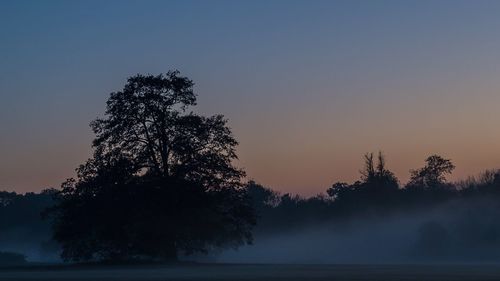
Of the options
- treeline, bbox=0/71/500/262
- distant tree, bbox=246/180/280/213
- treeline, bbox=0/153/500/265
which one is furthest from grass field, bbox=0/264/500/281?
distant tree, bbox=246/180/280/213

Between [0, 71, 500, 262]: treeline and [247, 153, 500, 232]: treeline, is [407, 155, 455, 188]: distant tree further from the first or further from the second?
[0, 71, 500, 262]: treeline

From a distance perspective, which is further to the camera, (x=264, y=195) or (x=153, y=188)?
(x=264, y=195)

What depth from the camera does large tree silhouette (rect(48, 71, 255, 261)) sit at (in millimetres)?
64250

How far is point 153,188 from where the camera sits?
6525cm

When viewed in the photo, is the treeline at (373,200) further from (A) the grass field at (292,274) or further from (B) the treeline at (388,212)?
(A) the grass field at (292,274)

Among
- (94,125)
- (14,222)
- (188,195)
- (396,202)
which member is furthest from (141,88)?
(14,222)

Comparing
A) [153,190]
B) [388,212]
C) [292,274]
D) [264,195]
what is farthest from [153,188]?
[264,195]

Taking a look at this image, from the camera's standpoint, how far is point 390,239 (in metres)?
119

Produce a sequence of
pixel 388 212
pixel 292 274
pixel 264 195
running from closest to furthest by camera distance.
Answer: pixel 292 274 < pixel 388 212 < pixel 264 195

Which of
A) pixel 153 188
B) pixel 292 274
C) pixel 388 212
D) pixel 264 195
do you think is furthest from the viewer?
pixel 264 195

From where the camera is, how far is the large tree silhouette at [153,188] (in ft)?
211

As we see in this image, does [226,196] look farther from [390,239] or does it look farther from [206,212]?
[390,239]

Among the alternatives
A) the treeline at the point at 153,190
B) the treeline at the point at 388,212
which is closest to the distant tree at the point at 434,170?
the treeline at the point at 388,212

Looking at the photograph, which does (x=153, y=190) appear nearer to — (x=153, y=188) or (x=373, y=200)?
(x=153, y=188)
